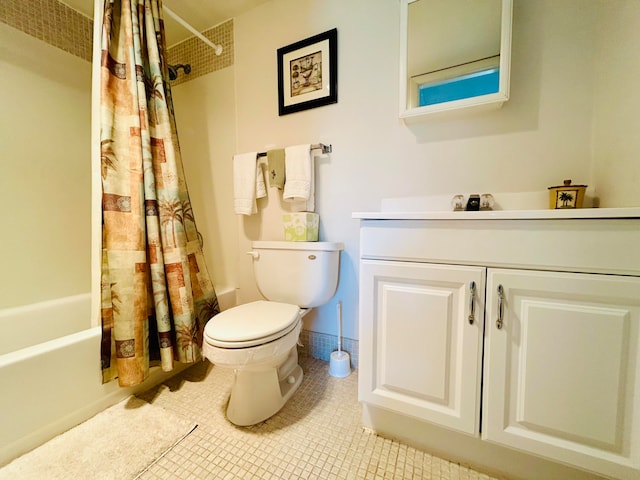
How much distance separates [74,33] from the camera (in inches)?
60.4

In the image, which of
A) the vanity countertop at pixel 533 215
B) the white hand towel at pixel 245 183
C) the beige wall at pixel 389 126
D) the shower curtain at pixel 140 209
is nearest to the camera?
the vanity countertop at pixel 533 215

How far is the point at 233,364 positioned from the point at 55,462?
64cm

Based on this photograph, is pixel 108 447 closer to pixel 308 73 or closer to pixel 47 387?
pixel 47 387

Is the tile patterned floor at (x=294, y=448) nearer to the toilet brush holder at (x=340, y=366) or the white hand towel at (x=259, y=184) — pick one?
the toilet brush holder at (x=340, y=366)

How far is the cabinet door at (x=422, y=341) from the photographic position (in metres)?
0.74

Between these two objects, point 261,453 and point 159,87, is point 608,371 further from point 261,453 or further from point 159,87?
point 159,87

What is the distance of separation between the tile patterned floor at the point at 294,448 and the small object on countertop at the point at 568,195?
3.06ft

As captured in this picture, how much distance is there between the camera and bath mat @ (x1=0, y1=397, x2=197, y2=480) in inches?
31.0

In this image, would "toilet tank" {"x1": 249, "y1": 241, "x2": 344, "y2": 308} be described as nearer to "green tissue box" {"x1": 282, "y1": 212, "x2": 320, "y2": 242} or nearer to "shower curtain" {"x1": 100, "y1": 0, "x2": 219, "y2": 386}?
"green tissue box" {"x1": 282, "y1": 212, "x2": 320, "y2": 242}

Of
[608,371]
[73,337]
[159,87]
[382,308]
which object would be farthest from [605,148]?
[73,337]

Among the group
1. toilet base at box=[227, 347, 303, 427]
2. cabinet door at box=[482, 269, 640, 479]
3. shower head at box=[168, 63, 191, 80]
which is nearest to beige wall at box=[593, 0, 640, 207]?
cabinet door at box=[482, 269, 640, 479]

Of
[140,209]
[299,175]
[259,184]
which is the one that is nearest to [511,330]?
[299,175]

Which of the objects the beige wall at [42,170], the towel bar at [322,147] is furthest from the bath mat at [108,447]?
the towel bar at [322,147]

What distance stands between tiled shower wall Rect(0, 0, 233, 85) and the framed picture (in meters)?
0.48
